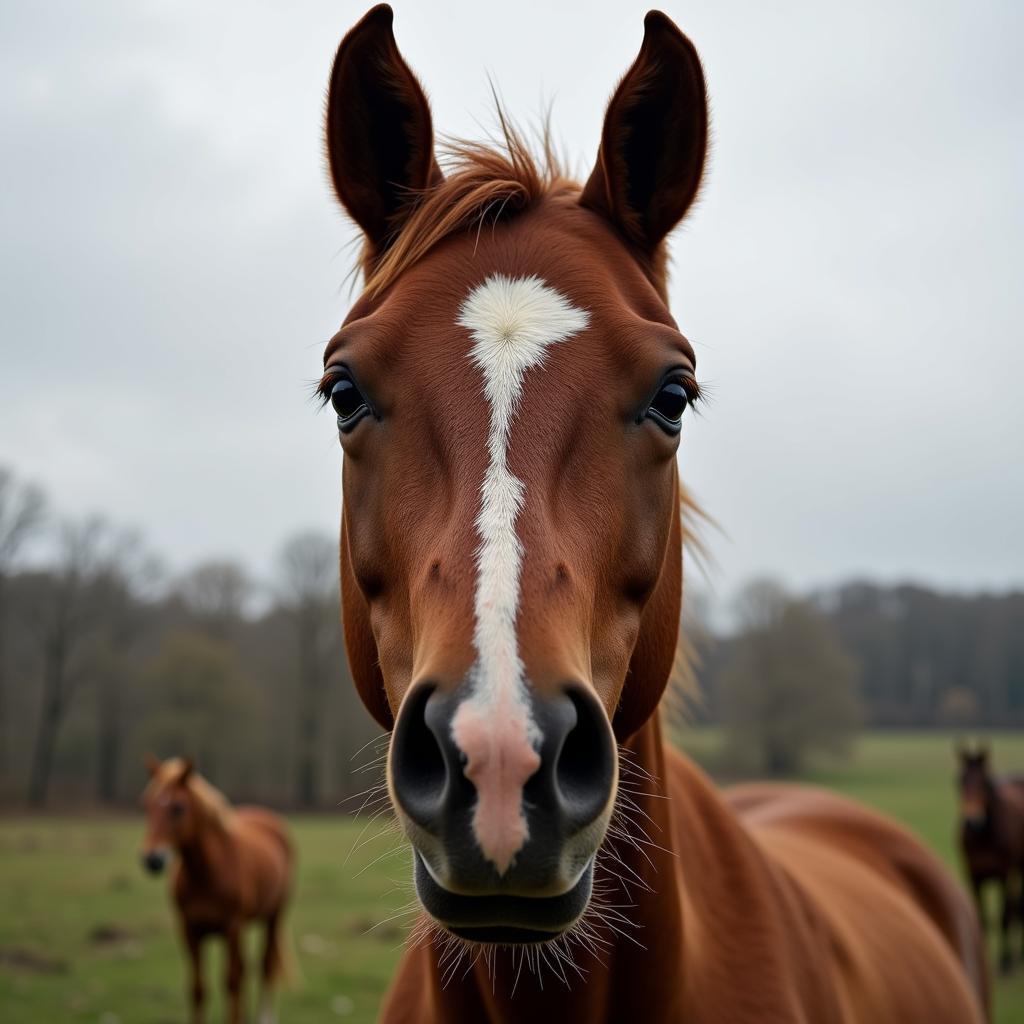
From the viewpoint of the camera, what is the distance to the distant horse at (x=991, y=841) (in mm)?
12039

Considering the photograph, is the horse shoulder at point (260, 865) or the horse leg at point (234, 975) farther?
the horse shoulder at point (260, 865)

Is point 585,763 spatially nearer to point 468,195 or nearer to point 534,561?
point 534,561

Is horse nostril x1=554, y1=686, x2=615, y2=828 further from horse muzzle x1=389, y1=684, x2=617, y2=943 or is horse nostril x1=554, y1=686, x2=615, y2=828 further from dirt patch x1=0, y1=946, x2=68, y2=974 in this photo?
dirt patch x1=0, y1=946, x2=68, y2=974

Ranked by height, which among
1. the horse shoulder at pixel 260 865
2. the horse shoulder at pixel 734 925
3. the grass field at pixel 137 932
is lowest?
the grass field at pixel 137 932

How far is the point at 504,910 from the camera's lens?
4.39 feet

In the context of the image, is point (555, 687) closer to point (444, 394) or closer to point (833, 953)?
point (444, 394)

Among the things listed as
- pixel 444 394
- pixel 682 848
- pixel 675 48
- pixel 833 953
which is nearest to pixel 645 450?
pixel 444 394

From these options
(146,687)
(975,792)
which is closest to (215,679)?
(146,687)

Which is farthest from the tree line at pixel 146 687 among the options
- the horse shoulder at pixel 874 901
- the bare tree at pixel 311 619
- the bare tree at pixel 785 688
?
the horse shoulder at pixel 874 901

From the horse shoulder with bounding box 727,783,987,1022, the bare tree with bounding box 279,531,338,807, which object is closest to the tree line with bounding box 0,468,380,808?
the bare tree with bounding box 279,531,338,807

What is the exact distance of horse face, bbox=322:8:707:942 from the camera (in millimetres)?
1287

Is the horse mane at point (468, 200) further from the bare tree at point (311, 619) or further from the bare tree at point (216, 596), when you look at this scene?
the bare tree at point (216, 596)

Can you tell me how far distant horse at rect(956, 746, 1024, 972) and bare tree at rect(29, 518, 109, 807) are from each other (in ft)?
111

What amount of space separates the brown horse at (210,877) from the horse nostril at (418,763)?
8.74m
